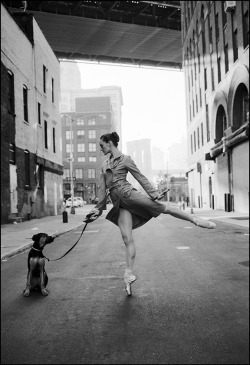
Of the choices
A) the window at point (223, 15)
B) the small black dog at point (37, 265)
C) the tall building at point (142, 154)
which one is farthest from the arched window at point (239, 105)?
the small black dog at point (37, 265)

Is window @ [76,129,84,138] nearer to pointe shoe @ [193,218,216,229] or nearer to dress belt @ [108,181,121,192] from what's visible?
dress belt @ [108,181,121,192]

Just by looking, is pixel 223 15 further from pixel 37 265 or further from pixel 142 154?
pixel 37 265

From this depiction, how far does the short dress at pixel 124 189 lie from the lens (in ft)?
7.45

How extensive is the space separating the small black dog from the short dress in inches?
21.0

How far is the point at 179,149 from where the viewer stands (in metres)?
2.95

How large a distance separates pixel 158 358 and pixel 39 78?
104 inches

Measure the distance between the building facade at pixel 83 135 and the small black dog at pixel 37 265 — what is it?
28.9 inches

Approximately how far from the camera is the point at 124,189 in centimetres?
229

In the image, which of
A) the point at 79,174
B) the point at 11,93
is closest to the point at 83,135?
the point at 79,174

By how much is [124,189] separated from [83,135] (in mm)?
1519

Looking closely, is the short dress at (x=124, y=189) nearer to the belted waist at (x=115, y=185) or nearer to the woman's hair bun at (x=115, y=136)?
the belted waist at (x=115, y=185)

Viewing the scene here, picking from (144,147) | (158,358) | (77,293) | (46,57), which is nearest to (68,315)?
(77,293)

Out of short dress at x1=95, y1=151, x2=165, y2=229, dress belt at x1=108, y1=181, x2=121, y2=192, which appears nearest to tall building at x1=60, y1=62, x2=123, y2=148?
short dress at x1=95, y1=151, x2=165, y2=229

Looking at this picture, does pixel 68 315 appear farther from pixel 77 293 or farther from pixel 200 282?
pixel 200 282
